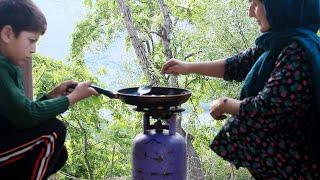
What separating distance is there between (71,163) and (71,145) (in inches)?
10.3

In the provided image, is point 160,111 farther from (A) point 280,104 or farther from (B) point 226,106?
(A) point 280,104

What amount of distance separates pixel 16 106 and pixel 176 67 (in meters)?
0.89

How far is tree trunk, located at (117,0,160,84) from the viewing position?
4.76 meters

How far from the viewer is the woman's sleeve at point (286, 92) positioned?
→ 1794 mm

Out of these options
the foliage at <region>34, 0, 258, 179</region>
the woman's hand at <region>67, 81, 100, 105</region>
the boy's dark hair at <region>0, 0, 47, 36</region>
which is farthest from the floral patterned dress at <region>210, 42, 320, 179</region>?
the foliage at <region>34, 0, 258, 179</region>

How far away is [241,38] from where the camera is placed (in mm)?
6785

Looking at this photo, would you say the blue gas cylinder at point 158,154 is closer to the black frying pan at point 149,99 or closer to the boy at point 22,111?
the black frying pan at point 149,99

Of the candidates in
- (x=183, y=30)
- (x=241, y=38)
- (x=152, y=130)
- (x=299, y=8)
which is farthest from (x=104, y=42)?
(x=299, y=8)

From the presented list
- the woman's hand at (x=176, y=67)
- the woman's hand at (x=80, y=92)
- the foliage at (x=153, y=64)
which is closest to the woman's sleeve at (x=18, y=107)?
the woman's hand at (x=80, y=92)

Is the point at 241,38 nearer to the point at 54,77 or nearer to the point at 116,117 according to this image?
the point at 116,117

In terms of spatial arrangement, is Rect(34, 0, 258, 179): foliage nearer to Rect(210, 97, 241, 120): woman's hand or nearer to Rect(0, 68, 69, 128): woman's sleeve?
Rect(0, 68, 69, 128): woman's sleeve

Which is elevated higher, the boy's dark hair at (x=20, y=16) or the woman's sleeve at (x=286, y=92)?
the boy's dark hair at (x=20, y=16)

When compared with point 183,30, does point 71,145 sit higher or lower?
lower

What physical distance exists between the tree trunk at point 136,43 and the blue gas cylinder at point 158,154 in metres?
2.58
